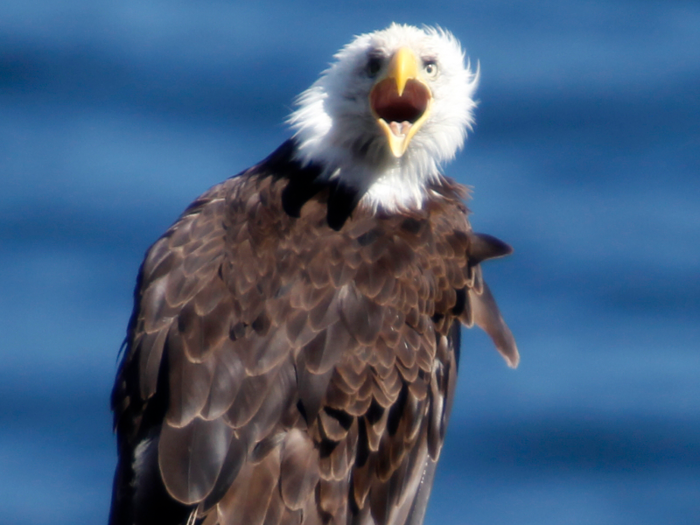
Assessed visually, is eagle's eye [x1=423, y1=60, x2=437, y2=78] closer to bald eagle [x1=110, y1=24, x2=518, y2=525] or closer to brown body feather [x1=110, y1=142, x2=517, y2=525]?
bald eagle [x1=110, y1=24, x2=518, y2=525]

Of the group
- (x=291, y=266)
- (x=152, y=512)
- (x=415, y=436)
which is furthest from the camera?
(x=415, y=436)

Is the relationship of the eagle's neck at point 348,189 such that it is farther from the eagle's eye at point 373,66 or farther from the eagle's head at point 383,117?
the eagle's eye at point 373,66

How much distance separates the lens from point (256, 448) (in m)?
4.68

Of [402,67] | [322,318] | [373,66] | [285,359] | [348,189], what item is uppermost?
[373,66]

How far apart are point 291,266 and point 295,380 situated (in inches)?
18.4

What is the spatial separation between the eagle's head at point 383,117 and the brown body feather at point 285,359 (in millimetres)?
123

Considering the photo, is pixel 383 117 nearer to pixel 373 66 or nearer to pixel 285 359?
pixel 373 66

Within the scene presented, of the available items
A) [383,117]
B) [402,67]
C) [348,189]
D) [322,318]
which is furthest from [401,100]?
[322,318]

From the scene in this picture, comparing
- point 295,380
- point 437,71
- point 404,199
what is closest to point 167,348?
point 295,380

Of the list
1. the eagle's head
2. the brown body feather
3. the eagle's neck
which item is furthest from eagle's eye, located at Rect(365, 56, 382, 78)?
the brown body feather

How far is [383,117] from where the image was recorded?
5.33 m

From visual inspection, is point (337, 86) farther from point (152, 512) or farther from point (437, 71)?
point (152, 512)

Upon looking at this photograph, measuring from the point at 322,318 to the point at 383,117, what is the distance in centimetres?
96

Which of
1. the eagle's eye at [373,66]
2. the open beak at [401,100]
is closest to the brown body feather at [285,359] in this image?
the open beak at [401,100]
